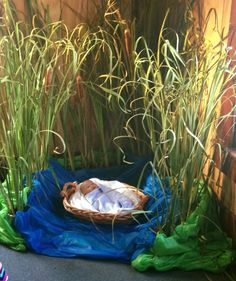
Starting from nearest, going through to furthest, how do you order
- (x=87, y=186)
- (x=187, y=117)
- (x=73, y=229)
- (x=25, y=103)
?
(x=187, y=117) < (x=25, y=103) < (x=73, y=229) < (x=87, y=186)

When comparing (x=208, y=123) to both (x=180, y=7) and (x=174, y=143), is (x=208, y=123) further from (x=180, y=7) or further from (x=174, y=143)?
(x=180, y=7)

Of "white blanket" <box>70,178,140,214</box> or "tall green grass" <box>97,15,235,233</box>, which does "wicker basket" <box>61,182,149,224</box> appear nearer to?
"white blanket" <box>70,178,140,214</box>

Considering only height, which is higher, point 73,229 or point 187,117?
point 187,117

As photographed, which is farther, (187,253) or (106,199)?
(106,199)

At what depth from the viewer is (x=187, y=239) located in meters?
1.45

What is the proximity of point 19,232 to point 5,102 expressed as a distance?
598mm

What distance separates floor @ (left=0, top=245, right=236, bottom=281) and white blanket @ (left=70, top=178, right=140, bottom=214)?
9.9 inches

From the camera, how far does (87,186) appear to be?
1794 mm

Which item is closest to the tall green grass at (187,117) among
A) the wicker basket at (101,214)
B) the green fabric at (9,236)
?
the wicker basket at (101,214)

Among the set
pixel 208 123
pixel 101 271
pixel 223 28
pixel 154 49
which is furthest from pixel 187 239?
pixel 154 49

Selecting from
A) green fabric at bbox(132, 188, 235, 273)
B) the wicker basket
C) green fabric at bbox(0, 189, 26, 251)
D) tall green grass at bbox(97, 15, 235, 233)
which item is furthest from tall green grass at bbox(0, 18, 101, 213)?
green fabric at bbox(132, 188, 235, 273)

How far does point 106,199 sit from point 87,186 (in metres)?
0.12

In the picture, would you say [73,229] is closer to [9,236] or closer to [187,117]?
[9,236]

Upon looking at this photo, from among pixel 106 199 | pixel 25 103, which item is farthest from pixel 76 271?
pixel 25 103
